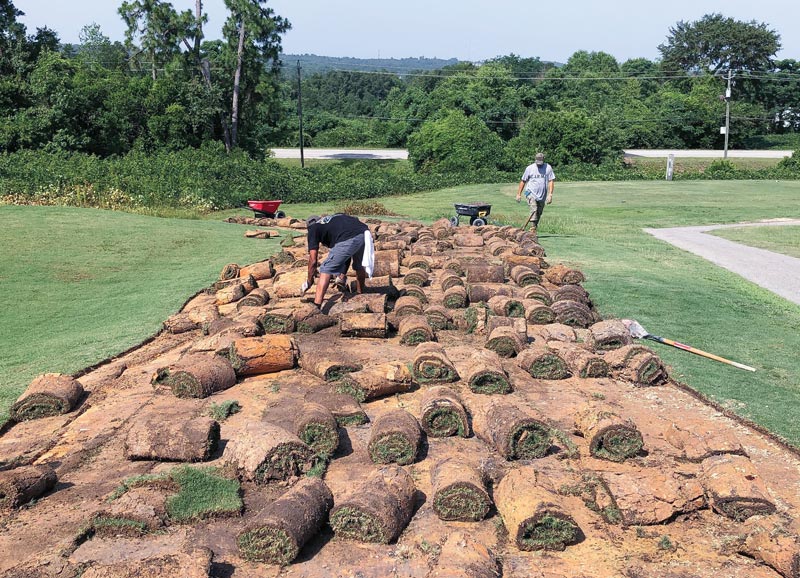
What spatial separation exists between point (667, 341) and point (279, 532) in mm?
6239

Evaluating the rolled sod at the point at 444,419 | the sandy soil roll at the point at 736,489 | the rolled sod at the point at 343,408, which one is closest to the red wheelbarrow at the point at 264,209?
the rolled sod at the point at 343,408

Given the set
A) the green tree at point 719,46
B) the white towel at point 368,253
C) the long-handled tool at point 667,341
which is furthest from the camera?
the green tree at point 719,46

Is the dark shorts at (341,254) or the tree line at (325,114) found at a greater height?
the tree line at (325,114)

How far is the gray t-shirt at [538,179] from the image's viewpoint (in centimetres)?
1633

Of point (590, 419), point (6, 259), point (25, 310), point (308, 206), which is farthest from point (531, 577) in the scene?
point (308, 206)

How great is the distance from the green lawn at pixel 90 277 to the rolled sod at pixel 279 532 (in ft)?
12.1

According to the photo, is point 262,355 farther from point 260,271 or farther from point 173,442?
point 260,271

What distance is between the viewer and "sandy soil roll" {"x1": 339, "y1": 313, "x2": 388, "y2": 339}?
930 centimetres

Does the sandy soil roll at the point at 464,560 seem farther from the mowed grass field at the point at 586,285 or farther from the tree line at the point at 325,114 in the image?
the tree line at the point at 325,114

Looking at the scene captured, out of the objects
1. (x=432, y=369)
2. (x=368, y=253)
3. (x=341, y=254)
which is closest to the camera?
(x=432, y=369)

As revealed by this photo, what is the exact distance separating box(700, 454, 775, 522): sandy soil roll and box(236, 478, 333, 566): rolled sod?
9.03ft

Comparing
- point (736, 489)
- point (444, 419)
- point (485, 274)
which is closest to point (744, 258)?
point (485, 274)

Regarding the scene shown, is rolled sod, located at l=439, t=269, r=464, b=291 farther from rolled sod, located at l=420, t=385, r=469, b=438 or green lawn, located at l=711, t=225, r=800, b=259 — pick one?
green lawn, located at l=711, t=225, r=800, b=259

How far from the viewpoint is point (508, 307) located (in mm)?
10172
